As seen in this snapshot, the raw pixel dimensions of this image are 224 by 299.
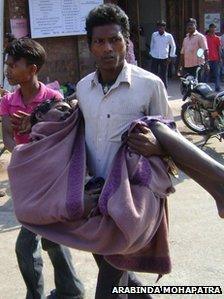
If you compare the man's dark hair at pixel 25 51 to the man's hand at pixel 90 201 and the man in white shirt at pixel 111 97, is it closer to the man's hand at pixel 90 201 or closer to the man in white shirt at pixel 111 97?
the man in white shirt at pixel 111 97

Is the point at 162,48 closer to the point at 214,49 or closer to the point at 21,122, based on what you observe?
the point at 214,49

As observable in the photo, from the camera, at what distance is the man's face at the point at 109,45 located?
7.47 feet

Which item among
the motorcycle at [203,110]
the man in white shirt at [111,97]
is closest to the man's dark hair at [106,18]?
the man in white shirt at [111,97]

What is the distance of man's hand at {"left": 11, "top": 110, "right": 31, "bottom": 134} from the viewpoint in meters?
2.69

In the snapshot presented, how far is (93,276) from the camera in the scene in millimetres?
3598

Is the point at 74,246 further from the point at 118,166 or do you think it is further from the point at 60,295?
the point at 60,295

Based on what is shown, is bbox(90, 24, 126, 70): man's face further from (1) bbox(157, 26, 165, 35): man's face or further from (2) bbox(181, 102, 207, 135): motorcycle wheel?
(1) bbox(157, 26, 165, 35): man's face

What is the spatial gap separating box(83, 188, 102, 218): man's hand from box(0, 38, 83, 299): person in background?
2.68 feet

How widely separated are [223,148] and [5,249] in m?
3.97

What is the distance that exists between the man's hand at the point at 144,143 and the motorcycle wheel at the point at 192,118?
225 inches

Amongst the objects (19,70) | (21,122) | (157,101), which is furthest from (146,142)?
(19,70)

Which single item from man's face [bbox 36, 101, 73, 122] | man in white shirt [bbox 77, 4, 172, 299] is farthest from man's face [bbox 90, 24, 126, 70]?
man's face [bbox 36, 101, 73, 122]

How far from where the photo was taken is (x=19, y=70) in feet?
9.61

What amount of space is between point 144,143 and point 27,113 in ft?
3.32
